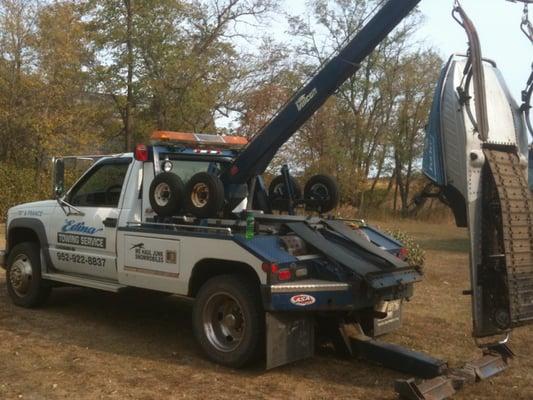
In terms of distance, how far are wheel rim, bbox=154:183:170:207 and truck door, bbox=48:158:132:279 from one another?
59cm

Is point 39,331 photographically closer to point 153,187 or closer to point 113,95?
point 153,187

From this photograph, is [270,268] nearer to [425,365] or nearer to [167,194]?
[425,365]

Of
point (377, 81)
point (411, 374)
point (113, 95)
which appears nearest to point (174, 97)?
point (113, 95)

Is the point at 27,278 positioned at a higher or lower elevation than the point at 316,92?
lower

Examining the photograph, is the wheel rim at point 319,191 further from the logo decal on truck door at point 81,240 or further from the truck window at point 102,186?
the logo decal on truck door at point 81,240

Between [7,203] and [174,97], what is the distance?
7.38 m

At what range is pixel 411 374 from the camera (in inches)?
221

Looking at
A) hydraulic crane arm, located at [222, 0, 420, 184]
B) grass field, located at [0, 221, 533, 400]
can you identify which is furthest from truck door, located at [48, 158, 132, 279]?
hydraulic crane arm, located at [222, 0, 420, 184]

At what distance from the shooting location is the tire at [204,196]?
253 inches

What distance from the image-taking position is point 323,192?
776cm

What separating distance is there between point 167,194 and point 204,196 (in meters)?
0.43

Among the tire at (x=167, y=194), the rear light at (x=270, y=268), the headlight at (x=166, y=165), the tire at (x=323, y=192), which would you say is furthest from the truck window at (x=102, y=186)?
the rear light at (x=270, y=268)

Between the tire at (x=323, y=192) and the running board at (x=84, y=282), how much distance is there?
255 cm

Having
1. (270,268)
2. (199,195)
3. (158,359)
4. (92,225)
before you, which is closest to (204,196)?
(199,195)
